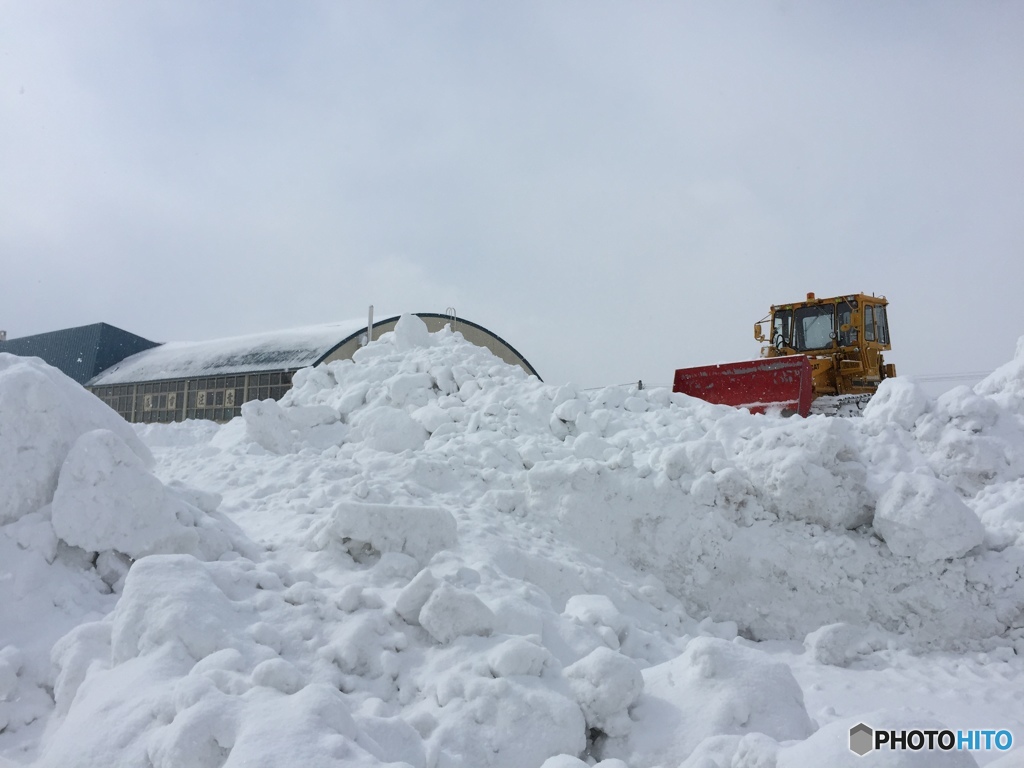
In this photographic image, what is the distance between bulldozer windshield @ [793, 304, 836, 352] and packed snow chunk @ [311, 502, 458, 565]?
8831 mm

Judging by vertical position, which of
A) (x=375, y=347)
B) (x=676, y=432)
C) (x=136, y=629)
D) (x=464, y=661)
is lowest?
(x=464, y=661)

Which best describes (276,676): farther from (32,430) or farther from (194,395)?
(194,395)

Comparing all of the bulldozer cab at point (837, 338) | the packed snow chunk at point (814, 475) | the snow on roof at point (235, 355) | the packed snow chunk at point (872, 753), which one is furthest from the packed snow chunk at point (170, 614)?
the snow on roof at point (235, 355)

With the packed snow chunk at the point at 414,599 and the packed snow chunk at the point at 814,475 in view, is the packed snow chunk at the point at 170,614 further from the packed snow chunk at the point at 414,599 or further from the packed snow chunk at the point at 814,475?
the packed snow chunk at the point at 814,475

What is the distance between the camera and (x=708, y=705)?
320cm

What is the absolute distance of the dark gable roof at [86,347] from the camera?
2036 centimetres

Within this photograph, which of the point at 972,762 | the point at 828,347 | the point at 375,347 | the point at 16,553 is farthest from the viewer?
the point at 828,347

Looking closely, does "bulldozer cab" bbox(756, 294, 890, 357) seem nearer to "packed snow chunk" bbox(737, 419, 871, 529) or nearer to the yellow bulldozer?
the yellow bulldozer

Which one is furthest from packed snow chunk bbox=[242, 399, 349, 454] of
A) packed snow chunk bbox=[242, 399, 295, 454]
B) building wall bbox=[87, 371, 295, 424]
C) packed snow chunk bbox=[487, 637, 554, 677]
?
building wall bbox=[87, 371, 295, 424]

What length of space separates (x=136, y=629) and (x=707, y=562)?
415 cm

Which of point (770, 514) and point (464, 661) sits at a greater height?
point (770, 514)

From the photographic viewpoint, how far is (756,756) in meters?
2.40

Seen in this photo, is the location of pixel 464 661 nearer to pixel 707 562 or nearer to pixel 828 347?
pixel 707 562

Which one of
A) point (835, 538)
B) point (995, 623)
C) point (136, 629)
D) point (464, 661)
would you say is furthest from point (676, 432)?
point (136, 629)
